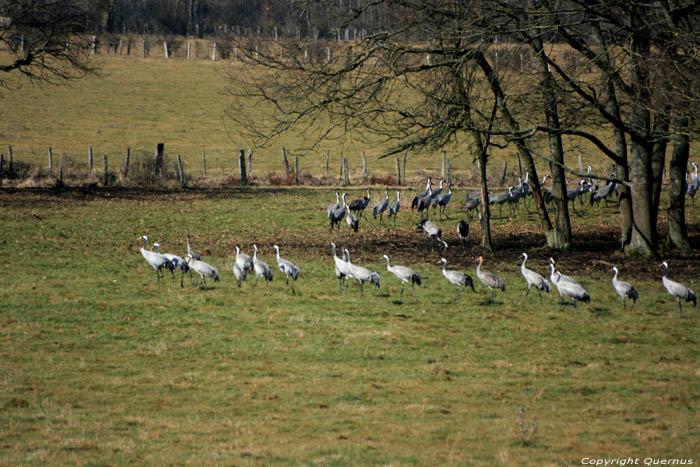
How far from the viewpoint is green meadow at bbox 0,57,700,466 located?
26.3ft

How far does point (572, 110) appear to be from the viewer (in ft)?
64.3

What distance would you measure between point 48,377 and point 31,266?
389 inches

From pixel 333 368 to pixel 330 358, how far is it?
1.87 feet

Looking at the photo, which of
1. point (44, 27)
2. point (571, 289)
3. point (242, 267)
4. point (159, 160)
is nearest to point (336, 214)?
point (242, 267)

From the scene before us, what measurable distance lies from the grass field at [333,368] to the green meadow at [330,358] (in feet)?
0.15

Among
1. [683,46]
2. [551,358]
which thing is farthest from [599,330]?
[683,46]

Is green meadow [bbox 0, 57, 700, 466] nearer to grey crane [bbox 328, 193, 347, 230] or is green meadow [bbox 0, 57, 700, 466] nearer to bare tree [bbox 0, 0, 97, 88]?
grey crane [bbox 328, 193, 347, 230]

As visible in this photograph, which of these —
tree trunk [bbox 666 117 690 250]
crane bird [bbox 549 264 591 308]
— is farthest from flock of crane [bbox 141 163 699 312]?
tree trunk [bbox 666 117 690 250]

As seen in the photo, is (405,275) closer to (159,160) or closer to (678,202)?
(678,202)

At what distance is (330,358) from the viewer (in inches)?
467

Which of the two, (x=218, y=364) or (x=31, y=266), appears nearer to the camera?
(x=218, y=364)

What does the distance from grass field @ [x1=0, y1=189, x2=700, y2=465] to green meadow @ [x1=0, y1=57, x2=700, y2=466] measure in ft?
0.15

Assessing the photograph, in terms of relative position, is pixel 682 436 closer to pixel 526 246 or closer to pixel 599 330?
pixel 599 330

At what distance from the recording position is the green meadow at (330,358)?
8016mm
